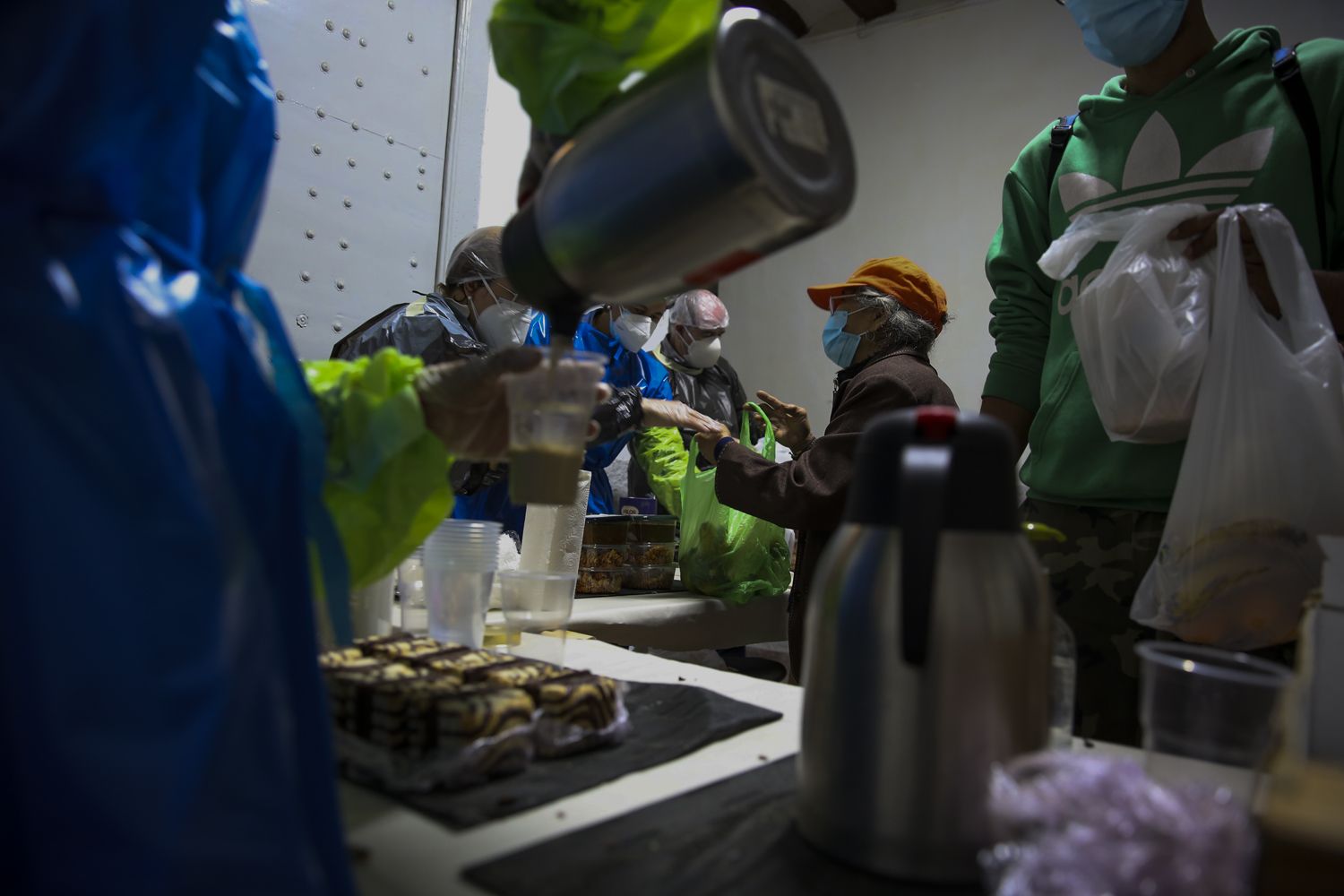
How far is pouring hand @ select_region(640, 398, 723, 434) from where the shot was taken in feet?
7.69

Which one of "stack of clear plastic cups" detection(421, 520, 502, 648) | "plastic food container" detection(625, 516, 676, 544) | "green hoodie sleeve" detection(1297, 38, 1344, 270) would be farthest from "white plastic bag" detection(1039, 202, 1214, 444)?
"plastic food container" detection(625, 516, 676, 544)

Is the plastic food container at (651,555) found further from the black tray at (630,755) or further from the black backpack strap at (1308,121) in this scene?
Answer: the black backpack strap at (1308,121)

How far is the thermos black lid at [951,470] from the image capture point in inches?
26.6

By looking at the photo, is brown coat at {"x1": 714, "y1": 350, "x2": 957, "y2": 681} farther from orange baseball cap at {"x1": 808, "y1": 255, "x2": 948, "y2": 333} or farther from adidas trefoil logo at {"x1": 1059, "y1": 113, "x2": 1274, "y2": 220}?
adidas trefoil logo at {"x1": 1059, "y1": 113, "x2": 1274, "y2": 220}

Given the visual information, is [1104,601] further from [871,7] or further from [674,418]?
[871,7]

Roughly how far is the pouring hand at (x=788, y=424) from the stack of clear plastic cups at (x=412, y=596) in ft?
4.95

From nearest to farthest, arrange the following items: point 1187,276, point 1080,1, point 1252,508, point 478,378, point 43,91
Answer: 1. point 43,91
2. point 478,378
3. point 1252,508
4. point 1187,276
5. point 1080,1

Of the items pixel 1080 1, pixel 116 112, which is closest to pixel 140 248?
pixel 116 112

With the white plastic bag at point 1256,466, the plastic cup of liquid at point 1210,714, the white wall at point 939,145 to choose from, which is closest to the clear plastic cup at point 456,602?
the plastic cup of liquid at point 1210,714

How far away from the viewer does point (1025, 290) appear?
5.91ft

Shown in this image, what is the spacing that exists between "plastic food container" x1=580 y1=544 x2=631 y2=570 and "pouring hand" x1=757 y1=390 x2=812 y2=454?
2.16ft

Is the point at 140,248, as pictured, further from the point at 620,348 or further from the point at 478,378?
the point at 620,348

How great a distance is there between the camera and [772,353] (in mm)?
5984

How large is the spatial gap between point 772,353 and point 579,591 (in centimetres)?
387
